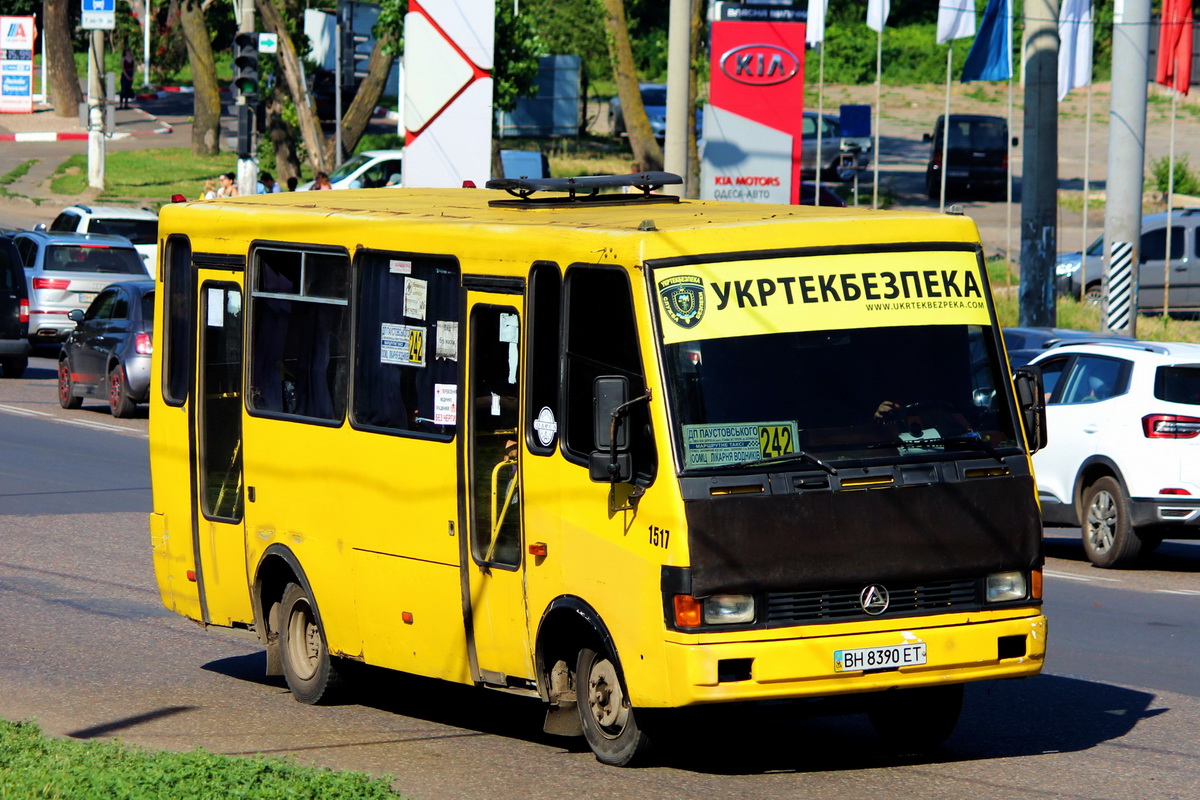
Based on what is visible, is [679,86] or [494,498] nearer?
[494,498]

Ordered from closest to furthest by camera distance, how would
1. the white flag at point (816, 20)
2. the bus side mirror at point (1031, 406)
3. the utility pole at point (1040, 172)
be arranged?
the bus side mirror at point (1031, 406), the utility pole at point (1040, 172), the white flag at point (816, 20)

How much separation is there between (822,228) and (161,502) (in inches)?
179

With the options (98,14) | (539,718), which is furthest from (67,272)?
(98,14)

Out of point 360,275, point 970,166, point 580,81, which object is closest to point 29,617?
point 360,275

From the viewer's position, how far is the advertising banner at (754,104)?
20.5 m

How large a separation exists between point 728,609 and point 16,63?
59.0 meters

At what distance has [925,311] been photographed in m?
7.73

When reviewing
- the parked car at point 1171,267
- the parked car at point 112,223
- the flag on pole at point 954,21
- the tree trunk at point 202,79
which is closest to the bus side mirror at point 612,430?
the parked car at point 112,223

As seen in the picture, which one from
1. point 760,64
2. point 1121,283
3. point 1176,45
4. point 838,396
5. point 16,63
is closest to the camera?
point 838,396

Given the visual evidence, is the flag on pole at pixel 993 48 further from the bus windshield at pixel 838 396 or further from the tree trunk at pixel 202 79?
the bus windshield at pixel 838 396

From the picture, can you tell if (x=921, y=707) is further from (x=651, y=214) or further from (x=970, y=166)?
(x=970, y=166)

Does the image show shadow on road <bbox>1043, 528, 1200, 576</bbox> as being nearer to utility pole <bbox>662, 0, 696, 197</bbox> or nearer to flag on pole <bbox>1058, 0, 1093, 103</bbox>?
utility pole <bbox>662, 0, 696, 197</bbox>

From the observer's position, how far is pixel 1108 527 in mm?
14844

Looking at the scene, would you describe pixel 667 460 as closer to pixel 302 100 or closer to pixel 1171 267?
pixel 1171 267
